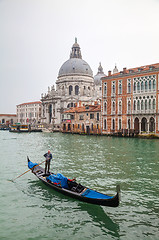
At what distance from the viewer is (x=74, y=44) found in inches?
4055

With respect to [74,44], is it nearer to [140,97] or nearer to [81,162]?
[140,97]

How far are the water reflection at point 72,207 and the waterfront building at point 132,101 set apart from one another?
33.1 meters

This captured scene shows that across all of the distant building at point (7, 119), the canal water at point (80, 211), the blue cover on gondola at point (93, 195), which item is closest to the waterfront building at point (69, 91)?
the distant building at point (7, 119)

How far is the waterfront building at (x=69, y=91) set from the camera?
88.3m

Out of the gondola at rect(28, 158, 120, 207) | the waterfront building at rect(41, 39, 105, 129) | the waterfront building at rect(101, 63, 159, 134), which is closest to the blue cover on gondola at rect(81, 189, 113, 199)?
the gondola at rect(28, 158, 120, 207)

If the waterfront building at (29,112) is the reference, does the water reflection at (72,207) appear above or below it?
below

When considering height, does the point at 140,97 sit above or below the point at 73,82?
below

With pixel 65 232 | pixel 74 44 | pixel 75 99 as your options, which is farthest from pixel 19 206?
pixel 74 44

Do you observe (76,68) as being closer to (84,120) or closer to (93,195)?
(84,120)

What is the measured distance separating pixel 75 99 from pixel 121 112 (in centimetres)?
4294

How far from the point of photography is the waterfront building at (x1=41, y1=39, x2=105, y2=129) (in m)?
88.3

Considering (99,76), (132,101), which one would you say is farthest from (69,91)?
(132,101)

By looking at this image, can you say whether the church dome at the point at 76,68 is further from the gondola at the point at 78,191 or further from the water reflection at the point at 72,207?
the water reflection at the point at 72,207

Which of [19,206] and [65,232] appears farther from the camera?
[19,206]
